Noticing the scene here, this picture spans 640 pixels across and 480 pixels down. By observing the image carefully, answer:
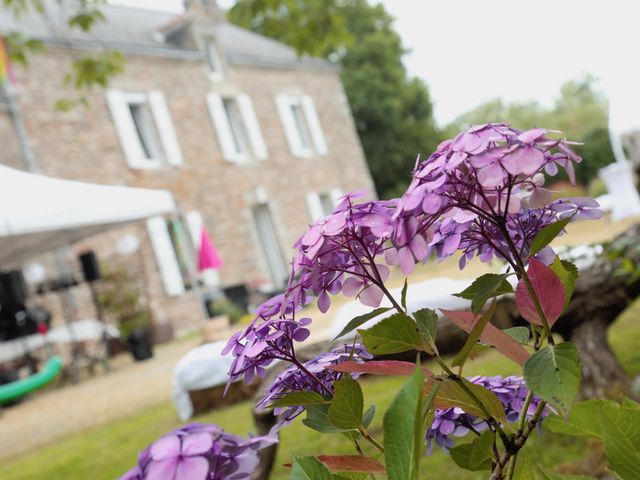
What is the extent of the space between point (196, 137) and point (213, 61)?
2.23 metres

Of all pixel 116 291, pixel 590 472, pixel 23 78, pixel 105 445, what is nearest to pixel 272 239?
pixel 116 291

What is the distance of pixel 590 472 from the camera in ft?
8.05

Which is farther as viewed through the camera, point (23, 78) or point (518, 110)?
point (518, 110)

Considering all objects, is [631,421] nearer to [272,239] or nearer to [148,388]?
[148,388]

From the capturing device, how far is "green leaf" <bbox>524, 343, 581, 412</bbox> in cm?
55

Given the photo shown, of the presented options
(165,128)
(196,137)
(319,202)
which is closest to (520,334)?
(165,128)

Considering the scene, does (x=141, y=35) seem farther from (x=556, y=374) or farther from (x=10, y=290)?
(x=556, y=374)

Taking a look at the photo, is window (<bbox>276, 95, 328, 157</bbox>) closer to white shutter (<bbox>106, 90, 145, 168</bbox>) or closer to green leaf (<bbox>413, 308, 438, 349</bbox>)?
white shutter (<bbox>106, 90, 145, 168</bbox>)

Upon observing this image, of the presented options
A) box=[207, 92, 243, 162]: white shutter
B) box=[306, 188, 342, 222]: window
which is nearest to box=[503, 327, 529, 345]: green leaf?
box=[207, 92, 243, 162]: white shutter

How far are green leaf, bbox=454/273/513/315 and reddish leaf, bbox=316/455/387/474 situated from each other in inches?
6.6

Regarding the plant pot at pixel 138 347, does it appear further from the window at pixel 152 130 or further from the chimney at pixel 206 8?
the chimney at pixel 206 8

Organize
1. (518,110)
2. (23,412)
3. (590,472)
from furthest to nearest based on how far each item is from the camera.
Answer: (518,110), (23,412), (590,472)

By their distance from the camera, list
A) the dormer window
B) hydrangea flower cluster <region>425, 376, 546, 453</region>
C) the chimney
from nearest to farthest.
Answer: hydrangea flower cluster <region>425, 376, 546, 453</region>, the dormer window, the chimney

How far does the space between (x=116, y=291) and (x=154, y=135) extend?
3849 millimetres
